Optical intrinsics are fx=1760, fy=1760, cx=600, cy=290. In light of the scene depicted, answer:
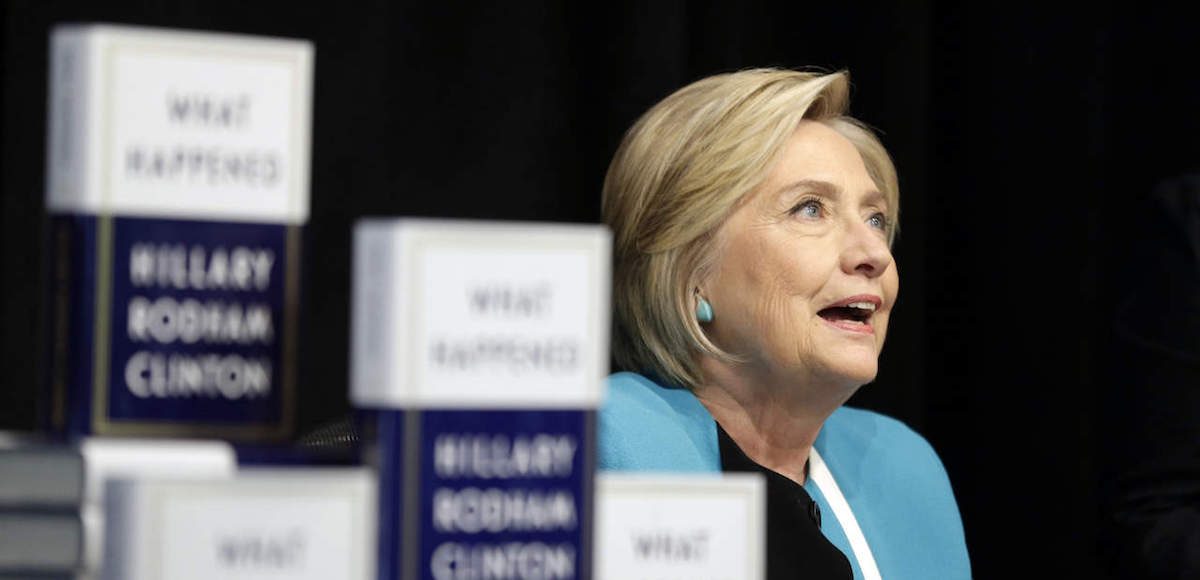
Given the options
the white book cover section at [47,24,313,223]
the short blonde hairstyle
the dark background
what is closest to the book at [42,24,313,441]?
the white book cover section at [47,24,313,223]

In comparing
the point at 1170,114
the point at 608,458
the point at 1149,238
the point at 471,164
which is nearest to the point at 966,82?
the point at 1170,114

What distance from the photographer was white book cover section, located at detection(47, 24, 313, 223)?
94cm

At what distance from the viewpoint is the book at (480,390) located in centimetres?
89

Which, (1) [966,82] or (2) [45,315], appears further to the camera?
(1) [966,82]

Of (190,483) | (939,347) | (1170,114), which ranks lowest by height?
(939,347)

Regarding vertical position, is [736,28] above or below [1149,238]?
above

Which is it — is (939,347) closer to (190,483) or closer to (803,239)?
(803,239)

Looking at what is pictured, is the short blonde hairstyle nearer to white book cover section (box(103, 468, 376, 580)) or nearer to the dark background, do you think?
the dark background

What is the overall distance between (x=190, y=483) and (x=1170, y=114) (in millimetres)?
2213

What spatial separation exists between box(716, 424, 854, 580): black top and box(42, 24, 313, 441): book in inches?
33.4

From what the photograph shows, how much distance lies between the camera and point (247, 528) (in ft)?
2.88

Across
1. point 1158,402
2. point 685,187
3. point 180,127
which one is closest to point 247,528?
point 180,127

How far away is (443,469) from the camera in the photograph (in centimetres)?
89

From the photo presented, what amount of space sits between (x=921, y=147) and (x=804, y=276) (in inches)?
33.6
